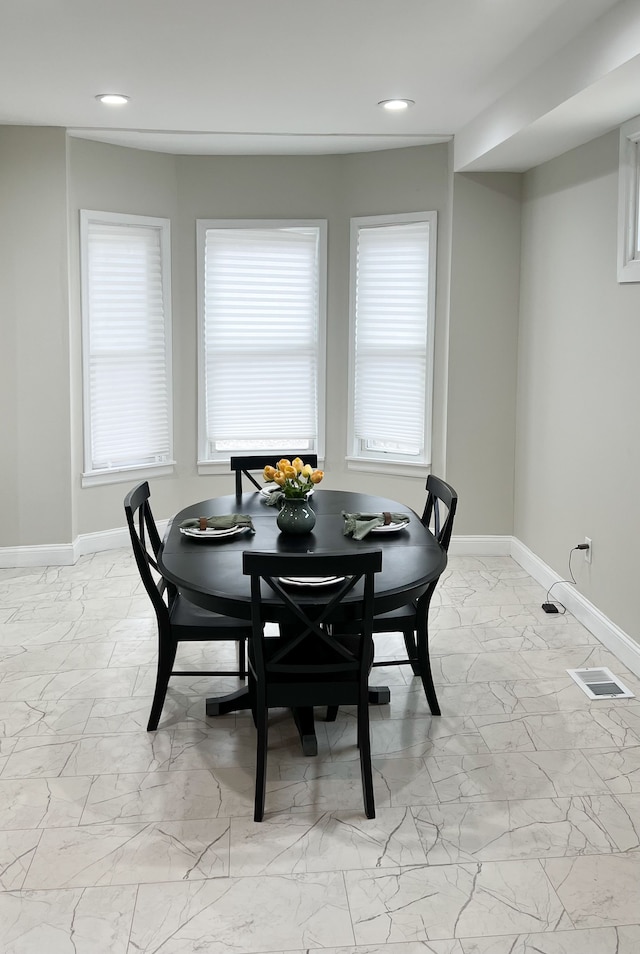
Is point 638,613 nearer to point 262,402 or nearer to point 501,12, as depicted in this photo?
point 501,12

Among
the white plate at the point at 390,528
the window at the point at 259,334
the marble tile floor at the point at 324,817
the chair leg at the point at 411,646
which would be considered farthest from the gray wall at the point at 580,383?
the window at the point at 259,334

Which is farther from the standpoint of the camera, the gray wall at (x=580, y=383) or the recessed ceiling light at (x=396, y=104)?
the recessed ceiling light at (x=396, y=104)

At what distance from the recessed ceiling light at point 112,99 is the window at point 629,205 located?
8.20 feet

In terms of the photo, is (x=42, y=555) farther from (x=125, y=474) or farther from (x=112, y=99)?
(x=112, y=99)

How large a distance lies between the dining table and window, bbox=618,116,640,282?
4.90 feet

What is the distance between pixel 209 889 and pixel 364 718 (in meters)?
0.69

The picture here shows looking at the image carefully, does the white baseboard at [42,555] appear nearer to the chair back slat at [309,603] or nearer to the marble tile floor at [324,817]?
the marble tile floor at [324,817]

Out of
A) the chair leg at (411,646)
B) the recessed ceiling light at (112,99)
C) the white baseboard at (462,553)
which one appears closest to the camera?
the chair leg at (411,646)

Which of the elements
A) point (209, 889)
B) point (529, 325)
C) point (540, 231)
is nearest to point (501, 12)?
point (540, 231)

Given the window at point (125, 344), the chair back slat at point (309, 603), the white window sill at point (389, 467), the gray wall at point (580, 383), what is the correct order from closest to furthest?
the chair back slat at point (309, 603)
the gray wall at point (580, 383)
the window at point (125, 344)
the white window sill at point (389, 467)

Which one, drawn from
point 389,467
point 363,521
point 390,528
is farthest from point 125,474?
point 390,528

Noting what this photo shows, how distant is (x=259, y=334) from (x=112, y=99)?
6.56 ft

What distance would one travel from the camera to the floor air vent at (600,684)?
371 centimetres

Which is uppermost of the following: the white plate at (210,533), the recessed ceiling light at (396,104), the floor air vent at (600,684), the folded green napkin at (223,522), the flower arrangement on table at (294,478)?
the recessed ceiling light at (396,104)
